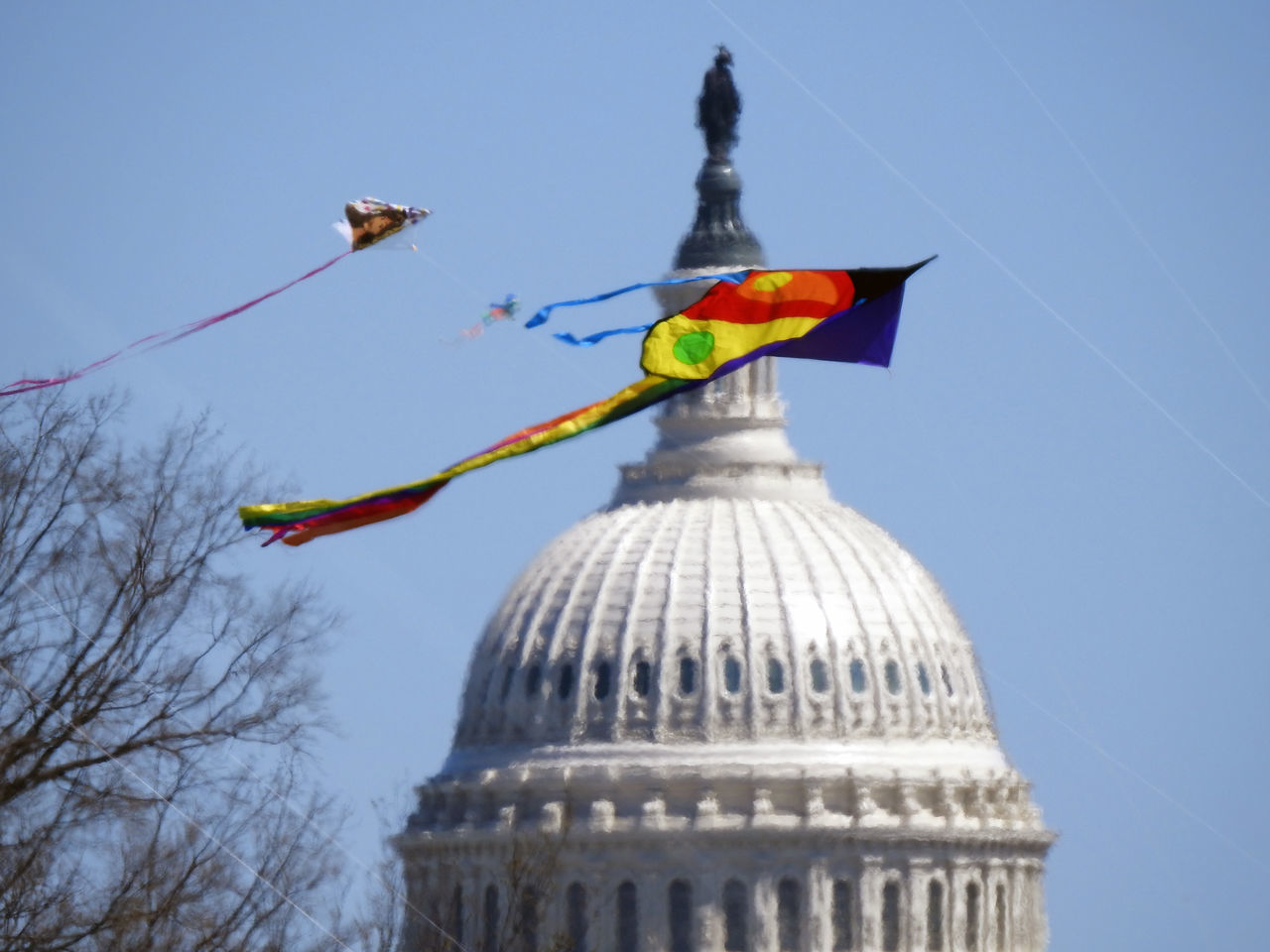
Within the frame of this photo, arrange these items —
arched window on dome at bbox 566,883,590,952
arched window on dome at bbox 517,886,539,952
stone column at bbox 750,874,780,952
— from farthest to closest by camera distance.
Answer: arched window on dome at bbox 566,883,590,952 → stone column at bbox 750,874,780,952 → arched window on dome at bbox 517,886,539,952

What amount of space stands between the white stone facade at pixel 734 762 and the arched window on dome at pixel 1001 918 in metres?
0.09

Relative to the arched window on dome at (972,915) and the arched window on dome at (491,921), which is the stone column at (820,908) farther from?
the arched window on dome at (491,921)

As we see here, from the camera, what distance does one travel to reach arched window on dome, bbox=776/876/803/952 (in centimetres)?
14275

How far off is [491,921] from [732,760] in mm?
8928

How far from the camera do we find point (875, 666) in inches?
5733

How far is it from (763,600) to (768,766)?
5553mm

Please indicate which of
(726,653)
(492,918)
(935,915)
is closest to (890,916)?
(935,915)

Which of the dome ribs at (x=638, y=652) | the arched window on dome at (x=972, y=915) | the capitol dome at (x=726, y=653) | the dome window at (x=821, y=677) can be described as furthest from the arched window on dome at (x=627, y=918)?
the arched window on dome at (x=972, y=915)

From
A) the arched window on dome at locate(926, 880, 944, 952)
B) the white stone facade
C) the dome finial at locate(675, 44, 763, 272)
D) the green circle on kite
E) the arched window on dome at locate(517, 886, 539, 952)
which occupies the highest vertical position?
the dome finial at locate(675, 44, 763, 272)

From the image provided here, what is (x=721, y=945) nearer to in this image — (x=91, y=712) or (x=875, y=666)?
(x=875, y=666)

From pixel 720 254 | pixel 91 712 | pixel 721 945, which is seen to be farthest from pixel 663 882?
pixel 91 712

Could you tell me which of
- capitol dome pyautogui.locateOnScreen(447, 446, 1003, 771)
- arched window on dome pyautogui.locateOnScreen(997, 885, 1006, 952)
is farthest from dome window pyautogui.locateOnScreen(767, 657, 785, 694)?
arched window on dome pyautogui.locateOnScreen(997, 885, 1006, 952)

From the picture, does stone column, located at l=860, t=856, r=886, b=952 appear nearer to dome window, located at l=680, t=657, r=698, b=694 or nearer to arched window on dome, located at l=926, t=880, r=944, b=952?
arched window on dome, located at l=926, t=880, r=944, b=952

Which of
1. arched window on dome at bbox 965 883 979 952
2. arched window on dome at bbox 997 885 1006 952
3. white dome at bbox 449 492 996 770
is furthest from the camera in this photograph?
arched window on dome at bbox 997 885 1006 952
